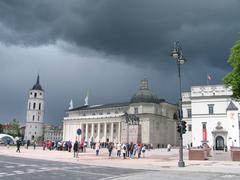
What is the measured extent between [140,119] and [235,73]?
231ft

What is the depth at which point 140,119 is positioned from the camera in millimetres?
102938

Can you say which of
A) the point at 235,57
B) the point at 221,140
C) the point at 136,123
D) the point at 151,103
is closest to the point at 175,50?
the point at 235,57

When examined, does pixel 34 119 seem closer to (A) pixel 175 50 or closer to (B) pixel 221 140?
(B) pixel 221 140

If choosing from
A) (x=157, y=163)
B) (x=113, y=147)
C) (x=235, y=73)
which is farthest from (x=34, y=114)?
(x=157, y=163)

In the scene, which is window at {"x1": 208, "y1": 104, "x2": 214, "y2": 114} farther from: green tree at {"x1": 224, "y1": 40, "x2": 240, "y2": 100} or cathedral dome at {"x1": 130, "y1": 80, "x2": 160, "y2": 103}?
green tree at {"x1": 224, "y1": 40, "x2": 240, "y2": 100}

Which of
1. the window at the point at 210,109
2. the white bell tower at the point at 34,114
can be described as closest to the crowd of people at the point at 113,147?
the window at the point at 210,109

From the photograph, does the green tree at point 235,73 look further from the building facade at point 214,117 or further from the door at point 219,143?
the door at point 219,143

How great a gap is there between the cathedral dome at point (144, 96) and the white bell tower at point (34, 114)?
72.8 metres

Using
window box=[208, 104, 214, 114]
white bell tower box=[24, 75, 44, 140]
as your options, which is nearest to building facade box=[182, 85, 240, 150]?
window box=[208, 104, 214, 114]

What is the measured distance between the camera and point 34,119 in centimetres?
16300

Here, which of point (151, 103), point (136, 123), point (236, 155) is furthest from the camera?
point (151, 103)

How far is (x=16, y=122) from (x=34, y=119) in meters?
27.3

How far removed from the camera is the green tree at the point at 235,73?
33.4 m

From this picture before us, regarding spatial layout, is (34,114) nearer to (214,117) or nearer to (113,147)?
(214,117)
